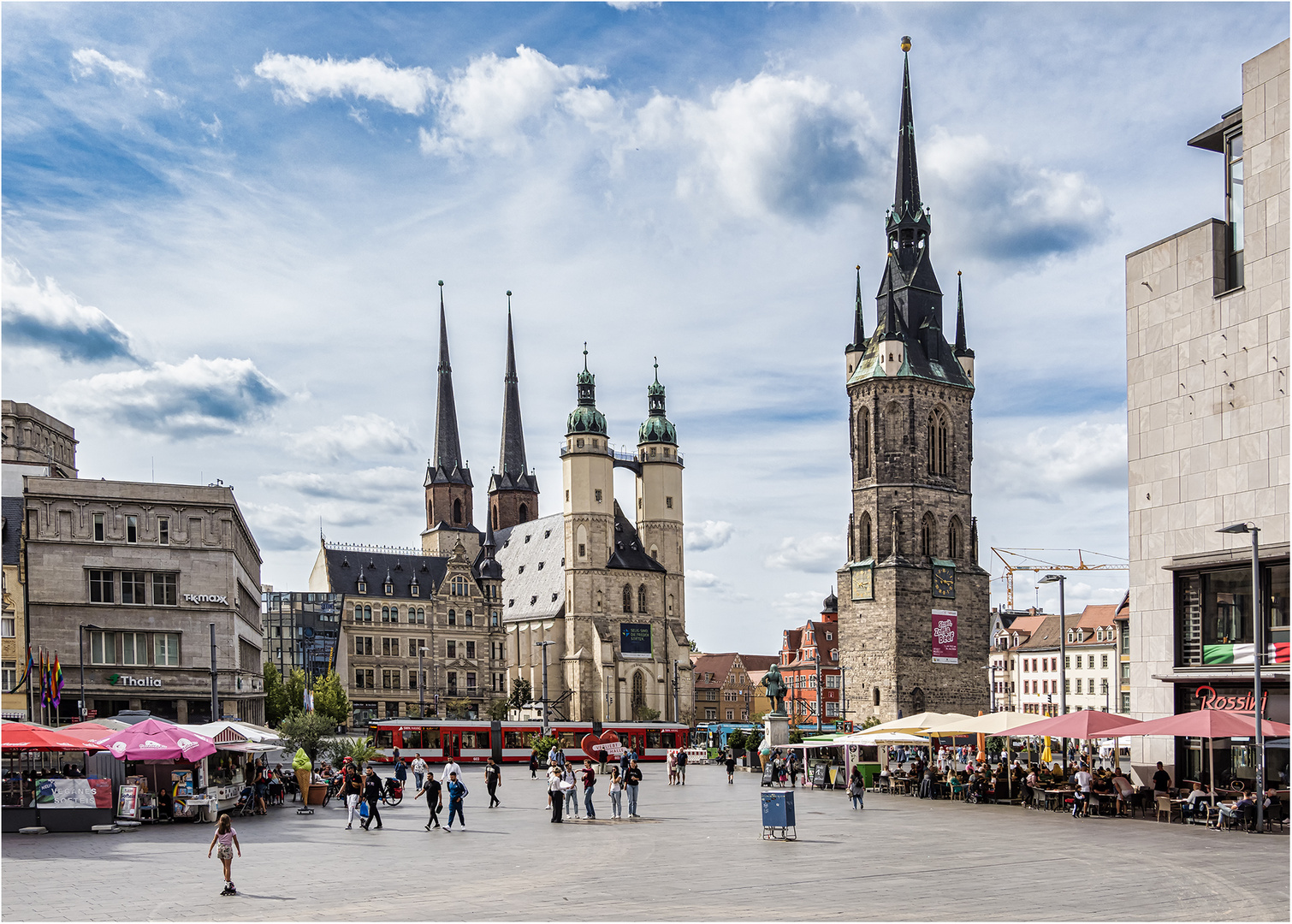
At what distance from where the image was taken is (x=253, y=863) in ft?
79.3

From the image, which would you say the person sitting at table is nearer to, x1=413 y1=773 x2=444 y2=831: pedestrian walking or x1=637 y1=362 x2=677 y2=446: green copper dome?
x1=413 y1=773 x2=444 y2=831: pedestrian walking

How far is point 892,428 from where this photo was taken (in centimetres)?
11169

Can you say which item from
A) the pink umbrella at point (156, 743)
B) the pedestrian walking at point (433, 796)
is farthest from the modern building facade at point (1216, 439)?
the pink umbrella at point (156, 743)

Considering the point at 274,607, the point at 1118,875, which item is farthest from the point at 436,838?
the point at 274,607

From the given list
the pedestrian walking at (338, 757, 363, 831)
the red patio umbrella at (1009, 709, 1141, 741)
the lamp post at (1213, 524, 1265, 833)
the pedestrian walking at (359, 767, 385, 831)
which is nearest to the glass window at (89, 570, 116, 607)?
the pedestrian walking at (338, 757, 363, 831)

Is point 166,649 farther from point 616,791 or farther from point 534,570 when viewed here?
point 534,570

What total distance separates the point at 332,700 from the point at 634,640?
35.4 meters

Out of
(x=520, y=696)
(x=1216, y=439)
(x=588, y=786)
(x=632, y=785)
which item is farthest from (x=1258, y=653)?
(x=520, y=696)

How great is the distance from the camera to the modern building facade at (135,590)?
199 ft

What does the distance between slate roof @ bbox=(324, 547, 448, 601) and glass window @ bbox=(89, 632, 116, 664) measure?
6147 centimetres

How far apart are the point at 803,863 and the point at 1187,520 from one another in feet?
65.1

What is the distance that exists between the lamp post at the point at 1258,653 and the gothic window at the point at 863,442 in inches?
3057

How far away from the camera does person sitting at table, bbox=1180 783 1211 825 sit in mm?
31875

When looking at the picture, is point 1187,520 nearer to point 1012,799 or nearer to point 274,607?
point 1012,799
